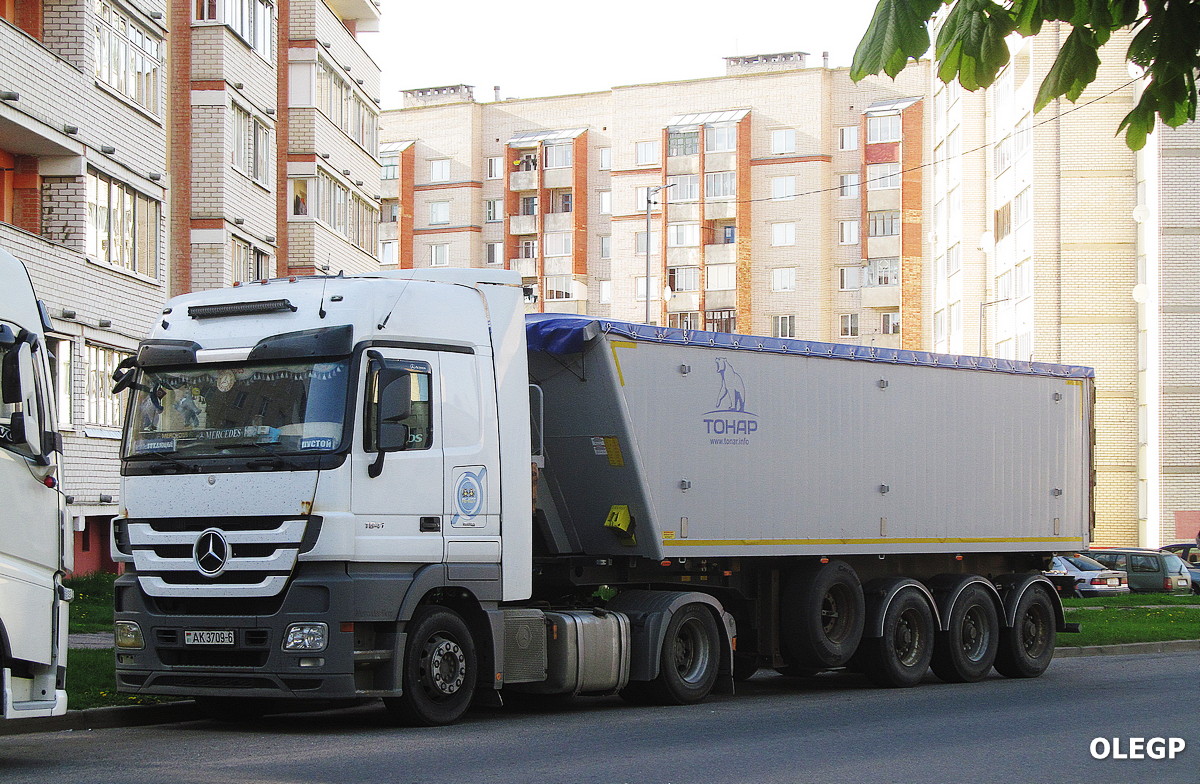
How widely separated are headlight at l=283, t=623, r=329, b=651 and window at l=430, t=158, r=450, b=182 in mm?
77931

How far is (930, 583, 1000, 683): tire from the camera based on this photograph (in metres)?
17.0

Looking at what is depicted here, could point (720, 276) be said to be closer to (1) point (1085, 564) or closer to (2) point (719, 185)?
(2) point (719, 185)

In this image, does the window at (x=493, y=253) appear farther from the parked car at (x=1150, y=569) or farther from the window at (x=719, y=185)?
the parked car at (x=1150, y=569)

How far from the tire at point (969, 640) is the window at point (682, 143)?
6282 centimetres

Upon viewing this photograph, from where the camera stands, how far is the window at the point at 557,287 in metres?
83.1

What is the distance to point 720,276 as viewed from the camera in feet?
258

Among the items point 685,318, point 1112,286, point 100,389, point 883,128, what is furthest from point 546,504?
point 685,318

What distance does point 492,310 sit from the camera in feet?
41.9

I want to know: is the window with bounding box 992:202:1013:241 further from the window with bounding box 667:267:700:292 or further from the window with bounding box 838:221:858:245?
the window with bounding box 667:267:700:292

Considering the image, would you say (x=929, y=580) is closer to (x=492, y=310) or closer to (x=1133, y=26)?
(x=492, y=310)

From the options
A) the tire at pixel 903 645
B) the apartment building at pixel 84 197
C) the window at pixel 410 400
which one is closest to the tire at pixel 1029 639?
the tire at pixel 903 645

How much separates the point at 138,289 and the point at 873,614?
16682 mm

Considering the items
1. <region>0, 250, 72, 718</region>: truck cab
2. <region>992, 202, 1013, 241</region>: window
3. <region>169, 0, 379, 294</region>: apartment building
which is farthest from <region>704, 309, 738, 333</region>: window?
<region>0, 250, 72, 718</region>: truck cab

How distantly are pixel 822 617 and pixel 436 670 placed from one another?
4.87 m
